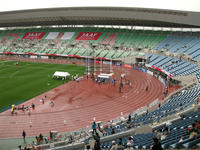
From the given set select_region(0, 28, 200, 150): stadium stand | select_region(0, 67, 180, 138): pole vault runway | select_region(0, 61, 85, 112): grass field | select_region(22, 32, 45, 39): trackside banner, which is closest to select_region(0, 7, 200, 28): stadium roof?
select_region(0, 28, 200, 150): stadium stand

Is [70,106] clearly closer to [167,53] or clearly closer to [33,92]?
[33,92]

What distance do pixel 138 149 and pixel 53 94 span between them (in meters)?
20.5

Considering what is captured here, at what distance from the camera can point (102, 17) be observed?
55594mm

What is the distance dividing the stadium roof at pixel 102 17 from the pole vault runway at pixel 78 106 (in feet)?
59.3

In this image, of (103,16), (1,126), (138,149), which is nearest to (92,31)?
(103,16)

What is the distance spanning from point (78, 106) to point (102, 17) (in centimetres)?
3650

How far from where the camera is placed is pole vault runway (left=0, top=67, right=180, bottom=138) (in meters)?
19.9

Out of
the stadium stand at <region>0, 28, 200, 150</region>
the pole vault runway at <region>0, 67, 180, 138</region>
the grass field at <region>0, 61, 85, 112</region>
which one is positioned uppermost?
the stadium stand at <region>0, 28, 200, 150</region>

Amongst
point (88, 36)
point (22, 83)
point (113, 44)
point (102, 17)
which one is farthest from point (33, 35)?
point (22, 83)

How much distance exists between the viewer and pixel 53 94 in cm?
2848

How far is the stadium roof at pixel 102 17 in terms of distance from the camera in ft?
148

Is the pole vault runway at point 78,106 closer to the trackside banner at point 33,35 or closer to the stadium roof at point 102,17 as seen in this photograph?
the stadium roof at point 102,17

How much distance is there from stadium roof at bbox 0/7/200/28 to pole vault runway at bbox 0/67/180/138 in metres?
18.1

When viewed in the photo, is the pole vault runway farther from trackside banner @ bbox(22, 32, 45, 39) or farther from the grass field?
trackside banner @ bbox(22, 32, 45, 39)
